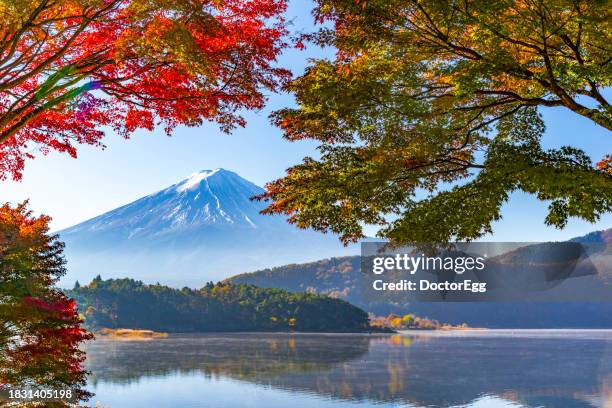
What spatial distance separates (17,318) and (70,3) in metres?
5.98

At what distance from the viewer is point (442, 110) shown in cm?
925

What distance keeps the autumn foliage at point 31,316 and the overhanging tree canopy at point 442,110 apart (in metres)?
4.97

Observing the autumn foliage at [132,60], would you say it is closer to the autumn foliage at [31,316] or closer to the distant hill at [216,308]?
the autumn foliage at [31,316]

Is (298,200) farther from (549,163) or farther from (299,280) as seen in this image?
(299,280)

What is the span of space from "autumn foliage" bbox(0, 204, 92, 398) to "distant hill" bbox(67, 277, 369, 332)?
80.7 metres

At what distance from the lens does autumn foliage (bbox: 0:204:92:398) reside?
1089cm

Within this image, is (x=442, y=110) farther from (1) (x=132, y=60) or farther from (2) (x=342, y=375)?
(2) (x=342, y=375)

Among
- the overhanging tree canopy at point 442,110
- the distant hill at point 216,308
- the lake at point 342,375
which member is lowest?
the lake at point 342,375

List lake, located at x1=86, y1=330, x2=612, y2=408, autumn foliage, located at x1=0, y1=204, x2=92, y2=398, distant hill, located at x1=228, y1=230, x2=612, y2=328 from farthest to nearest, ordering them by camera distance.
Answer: distant hill, located at x1=228, y1=230, x2=612, y2=328 < lake, located at x1=86, y1=330, x2=612, y2=408 < autumn foliage, located at x1=0, y1=204, x2=92, y2=398

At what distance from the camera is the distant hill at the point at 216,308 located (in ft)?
305

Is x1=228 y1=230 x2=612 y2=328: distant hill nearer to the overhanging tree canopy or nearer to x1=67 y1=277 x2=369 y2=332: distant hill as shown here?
x1=67 y1=277 x2=369 y2=332: distant hill

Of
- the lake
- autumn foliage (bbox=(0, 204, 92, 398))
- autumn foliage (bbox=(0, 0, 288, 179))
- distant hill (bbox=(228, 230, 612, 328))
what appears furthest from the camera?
distant hill (bbox=(228, 230, 612, 328))

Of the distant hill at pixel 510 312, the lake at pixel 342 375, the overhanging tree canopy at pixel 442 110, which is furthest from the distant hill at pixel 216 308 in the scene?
the overhanging tree canopy at pixel 442 110

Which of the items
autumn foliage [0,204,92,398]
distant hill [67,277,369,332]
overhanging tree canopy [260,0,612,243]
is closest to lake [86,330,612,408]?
distant hill [67,277,369,332]
